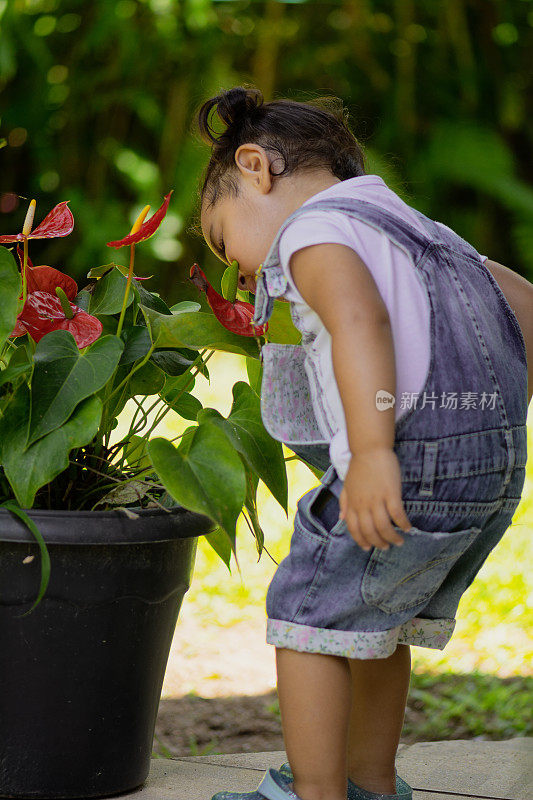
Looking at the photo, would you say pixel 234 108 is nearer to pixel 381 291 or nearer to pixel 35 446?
pixel 381 291

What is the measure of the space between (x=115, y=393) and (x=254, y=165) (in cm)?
35

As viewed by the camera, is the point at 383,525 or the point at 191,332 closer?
the point at 383,525

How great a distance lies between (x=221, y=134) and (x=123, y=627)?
0.69 m

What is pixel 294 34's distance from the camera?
4.88 m

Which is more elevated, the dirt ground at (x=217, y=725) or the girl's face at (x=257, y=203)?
the girl's face at (x=257, y=203)

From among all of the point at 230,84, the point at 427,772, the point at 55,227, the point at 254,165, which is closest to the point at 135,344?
the point at 55,227

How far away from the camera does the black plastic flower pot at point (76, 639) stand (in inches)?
43.4

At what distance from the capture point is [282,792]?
1.05 m

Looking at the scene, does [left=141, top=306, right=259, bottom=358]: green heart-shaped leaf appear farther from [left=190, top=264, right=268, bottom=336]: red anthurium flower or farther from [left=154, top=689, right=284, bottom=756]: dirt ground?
[left=154, top=689, right=284, bottom=756]: dirt ground

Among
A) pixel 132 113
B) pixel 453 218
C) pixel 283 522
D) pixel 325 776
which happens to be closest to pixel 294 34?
pixel 132 113

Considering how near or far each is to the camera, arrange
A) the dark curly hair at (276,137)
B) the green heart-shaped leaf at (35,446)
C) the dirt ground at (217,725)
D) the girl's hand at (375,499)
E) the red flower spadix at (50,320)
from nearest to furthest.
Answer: the girl's hand at (375,499) → the green heart-shaped leaf at (35,446) → the red flower spadix at (50,320) → the dark curly hair at (276,137) → the dirt ground at (217,725)

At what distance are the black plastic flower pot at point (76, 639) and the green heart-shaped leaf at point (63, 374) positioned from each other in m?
0.12

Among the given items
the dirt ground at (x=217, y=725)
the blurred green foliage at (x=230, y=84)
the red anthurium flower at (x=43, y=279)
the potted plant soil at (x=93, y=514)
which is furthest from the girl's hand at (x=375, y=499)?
the blurred green foliage at (x=230, y=84)

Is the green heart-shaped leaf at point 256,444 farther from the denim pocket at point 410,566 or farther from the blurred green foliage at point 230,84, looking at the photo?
the blurred green foliage at point 230,84
